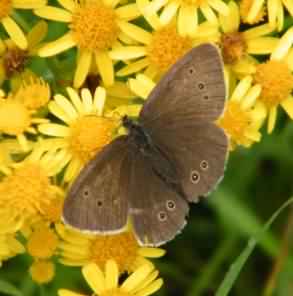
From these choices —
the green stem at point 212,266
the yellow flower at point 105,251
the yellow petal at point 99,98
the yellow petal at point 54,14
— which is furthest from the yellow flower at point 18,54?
the green stem at point 212,266

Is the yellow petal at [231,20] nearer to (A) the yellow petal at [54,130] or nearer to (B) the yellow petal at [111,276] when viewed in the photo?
Answer: (A) the yellow petal at [54,130]

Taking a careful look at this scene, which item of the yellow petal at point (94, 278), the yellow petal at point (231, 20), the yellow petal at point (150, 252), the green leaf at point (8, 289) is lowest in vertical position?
the green leaf at point (8, 289)

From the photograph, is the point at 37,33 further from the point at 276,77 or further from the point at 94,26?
the point at 276,77

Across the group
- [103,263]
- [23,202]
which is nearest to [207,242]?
[103,263]

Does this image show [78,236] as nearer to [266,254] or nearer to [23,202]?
[23,202]

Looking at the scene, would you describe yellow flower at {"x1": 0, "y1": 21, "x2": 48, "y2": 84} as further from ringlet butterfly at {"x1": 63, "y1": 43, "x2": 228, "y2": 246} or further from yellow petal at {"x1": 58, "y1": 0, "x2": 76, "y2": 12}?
ringlet butterfly at {"x1": 63, "y1": 43, "x2": 228, "y2": 246}

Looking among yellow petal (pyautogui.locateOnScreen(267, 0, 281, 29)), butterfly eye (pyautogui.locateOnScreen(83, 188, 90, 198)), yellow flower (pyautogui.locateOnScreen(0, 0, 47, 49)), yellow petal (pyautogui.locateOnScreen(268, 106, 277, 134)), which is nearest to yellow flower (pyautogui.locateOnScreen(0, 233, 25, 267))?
butterfly eye (pyautogui.locateOnScreen(83, 188, 90, 198))
